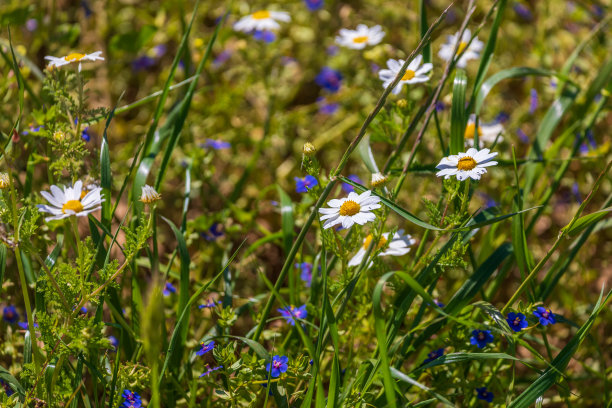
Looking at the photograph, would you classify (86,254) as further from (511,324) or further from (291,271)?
(511,324)

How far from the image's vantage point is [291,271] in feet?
5.44

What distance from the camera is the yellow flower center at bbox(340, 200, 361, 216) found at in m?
1.34

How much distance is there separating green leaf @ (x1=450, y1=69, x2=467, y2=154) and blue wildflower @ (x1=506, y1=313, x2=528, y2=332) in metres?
0.44

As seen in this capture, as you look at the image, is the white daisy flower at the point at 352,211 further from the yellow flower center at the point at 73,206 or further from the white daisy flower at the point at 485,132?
the white daisy flower at the point at 485,132

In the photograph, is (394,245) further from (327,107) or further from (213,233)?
(327,107)

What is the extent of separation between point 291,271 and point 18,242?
0.73 meters

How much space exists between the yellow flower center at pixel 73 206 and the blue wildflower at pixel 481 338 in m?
0.97

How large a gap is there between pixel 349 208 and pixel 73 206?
60cm

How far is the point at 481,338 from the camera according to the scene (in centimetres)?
146

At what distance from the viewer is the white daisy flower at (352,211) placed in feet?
4.26

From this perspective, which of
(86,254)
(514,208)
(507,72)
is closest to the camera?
(86,254)

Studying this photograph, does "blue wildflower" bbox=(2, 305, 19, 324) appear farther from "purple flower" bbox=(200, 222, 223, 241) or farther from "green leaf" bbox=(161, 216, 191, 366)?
"purple flower" bbox=(200, 222, 223, 241)

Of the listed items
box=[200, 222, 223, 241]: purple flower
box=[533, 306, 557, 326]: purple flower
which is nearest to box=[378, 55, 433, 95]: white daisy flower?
box=[533, 306, 557, 326]: purple flower

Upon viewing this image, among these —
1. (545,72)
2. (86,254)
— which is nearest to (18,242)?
(86,254)
